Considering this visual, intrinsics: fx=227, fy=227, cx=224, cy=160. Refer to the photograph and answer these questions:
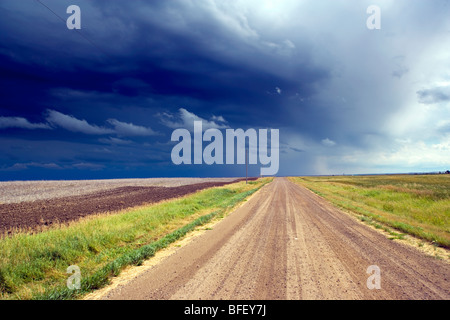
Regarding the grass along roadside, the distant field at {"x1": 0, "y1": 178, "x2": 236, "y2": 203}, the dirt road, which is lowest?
the distant field at {"x1": 0, "y1": 178, "x2": 236, "y2": 203}

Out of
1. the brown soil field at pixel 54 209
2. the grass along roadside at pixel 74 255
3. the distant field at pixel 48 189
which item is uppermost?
the grass along roadside at pixel 74 255

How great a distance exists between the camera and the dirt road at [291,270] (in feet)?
16.2

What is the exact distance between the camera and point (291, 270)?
241 inches

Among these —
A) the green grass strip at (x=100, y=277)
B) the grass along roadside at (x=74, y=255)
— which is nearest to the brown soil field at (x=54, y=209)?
the grass along roadside at (x=74, y=255)

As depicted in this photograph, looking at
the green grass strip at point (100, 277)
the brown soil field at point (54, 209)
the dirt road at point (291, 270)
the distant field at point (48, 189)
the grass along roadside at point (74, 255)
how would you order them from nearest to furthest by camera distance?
1. the dirt road at point (291, 270)
2. the green grass strip at point (100, 277)
3. the grass along roadside at point (74, 255)
4. the brown soil field at point (54, 209)
5. the distant field at point (48, 189)

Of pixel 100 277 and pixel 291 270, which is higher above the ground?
pixel 291 270

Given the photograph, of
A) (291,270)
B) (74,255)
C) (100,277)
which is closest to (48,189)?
(74,255)

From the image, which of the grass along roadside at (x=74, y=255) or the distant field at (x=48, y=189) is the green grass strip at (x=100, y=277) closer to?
the grass along roadside at (x=74, y=255)

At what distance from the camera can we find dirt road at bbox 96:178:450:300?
4.94 meters

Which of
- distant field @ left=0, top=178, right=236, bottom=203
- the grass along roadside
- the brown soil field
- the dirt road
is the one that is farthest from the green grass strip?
distant field @ left=0, top=178, right=236, bottom=203

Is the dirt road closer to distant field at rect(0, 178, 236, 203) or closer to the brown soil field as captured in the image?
the brown soil field

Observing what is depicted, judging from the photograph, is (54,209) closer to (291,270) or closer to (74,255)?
(74,255)

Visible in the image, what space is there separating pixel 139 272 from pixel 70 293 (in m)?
1.62
